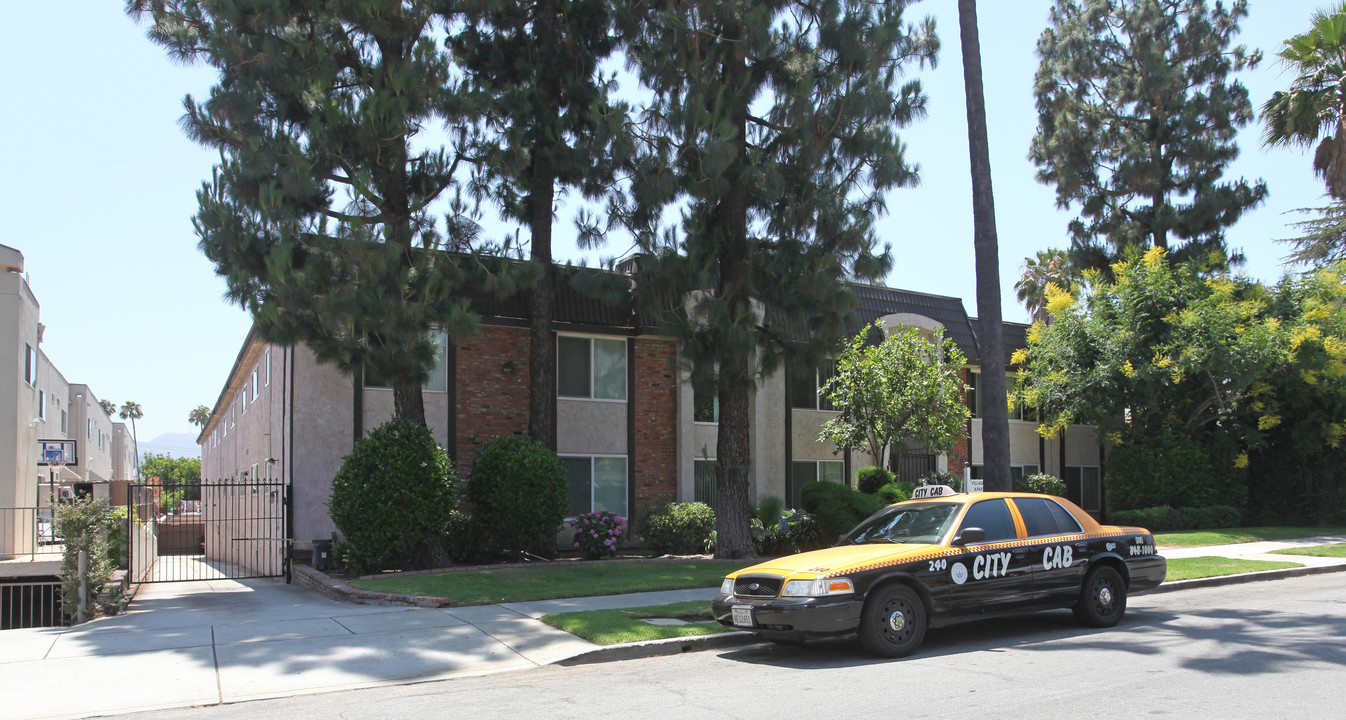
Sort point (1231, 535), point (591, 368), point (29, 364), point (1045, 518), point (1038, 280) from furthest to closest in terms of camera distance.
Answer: point (1038, 280) < point (1231, 535) < point (29, 364) < point (591, 368) < point (1045, 518)

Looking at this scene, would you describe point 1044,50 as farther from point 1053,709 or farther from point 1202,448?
point 1053,709

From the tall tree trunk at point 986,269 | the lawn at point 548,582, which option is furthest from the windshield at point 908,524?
the lawn at point 548,582

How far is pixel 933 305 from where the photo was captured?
25.4 m

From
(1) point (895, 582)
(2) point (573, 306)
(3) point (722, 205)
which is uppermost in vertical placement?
(3) point (722, 205)

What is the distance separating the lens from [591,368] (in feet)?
66.0

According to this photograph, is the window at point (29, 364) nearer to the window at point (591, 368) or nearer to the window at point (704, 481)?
the window at point (591, 368)

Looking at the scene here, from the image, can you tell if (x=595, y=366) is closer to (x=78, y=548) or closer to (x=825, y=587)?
(x=78, y=548)

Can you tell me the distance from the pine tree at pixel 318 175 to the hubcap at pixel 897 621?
8586mm

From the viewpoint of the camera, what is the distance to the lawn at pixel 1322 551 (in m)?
17.8

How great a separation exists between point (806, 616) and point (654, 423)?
40.6 ft

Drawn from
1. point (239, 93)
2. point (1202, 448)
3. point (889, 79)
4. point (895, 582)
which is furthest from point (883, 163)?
point (1202, 448)

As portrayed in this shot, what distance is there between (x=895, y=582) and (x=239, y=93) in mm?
12061

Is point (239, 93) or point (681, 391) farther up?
point (239, 93)

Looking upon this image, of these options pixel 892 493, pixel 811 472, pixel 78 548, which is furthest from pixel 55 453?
pixel 892 493
